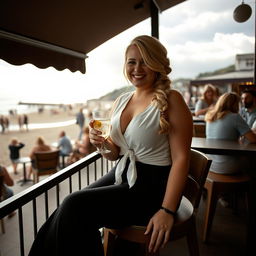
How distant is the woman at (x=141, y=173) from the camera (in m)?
0.99

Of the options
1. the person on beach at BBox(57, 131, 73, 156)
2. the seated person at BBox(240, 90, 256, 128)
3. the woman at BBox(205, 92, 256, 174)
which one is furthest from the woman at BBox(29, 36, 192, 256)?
the person on beach at BBox(57, 131, 73, 156)

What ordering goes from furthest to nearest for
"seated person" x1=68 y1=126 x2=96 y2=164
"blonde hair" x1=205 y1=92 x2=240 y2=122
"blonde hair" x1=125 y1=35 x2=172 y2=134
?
"seated person" x1=68 y1=126 x2=96 y2=164
"blonde hair" x1=205 y1=92 x2=240 y2=122
"blonde hair" x1=125 y1=35 x2=172 y2=134

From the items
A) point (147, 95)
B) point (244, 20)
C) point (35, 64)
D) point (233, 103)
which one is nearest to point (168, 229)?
point (147, 95)

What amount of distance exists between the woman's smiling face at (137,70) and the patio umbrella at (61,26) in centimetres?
124

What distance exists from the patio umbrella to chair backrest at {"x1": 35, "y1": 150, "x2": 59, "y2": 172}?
2960mm

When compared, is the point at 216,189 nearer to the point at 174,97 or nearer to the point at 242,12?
the point at 174,97

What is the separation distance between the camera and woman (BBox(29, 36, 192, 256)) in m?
0.99

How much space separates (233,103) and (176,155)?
138cm

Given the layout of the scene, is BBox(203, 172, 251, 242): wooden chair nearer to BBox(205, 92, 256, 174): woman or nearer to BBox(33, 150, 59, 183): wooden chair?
BBox(205, 92, 256, 174): woman

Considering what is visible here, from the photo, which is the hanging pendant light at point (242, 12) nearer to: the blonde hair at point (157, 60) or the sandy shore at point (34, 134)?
the blonde hair at point (157, 60)

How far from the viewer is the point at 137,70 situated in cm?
121

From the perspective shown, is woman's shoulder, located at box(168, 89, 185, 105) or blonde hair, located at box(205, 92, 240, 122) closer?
woman's shoulder, located at box(168, 89, 185, 105)

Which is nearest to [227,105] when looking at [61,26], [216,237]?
[216,237]

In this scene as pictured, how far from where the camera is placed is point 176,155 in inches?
43.8
